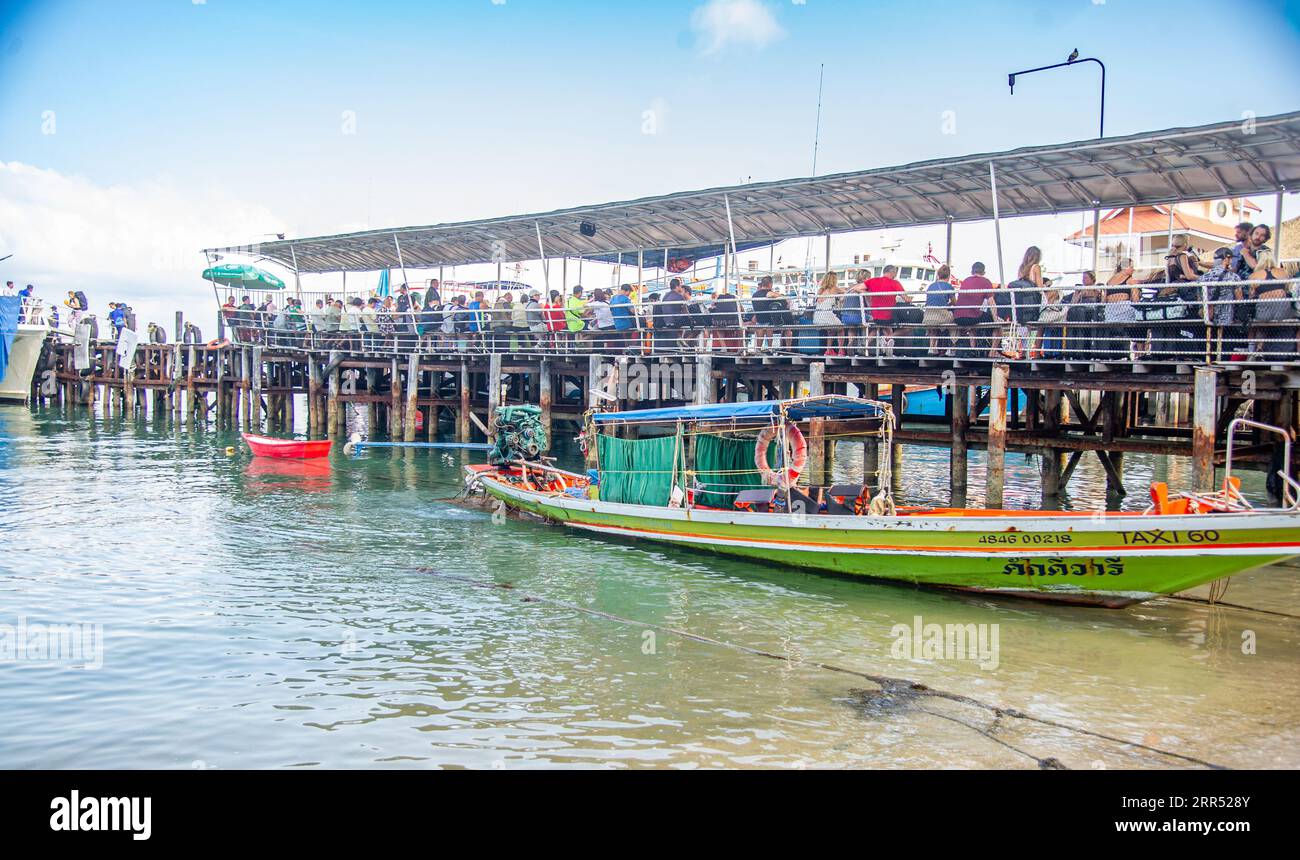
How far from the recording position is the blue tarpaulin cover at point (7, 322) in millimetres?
42844

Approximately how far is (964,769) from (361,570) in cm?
928

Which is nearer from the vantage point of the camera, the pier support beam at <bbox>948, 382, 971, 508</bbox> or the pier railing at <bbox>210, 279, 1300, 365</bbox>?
the pier railing at <bbox>210, 279, 1300, 365</bbox>

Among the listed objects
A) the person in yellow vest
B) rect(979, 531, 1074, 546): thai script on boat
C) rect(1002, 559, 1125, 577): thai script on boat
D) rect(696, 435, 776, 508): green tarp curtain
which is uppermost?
the person in yellow vest

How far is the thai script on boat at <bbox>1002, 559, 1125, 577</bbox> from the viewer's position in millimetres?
10961

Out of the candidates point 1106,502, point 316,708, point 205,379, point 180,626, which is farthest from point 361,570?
point 205,379

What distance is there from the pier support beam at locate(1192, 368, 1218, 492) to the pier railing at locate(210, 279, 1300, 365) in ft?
1.46

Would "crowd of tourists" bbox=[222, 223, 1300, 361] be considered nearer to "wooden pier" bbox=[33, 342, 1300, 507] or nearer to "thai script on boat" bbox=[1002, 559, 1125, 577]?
"wooden pier" bbox=[33, 342, 1300, 507]

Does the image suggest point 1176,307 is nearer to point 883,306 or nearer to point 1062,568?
point 1062,568

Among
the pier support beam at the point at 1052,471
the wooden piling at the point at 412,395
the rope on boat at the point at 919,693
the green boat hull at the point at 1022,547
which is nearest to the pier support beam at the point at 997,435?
the green boat hull at the point at 1022,547

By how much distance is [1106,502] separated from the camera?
66.3 ft

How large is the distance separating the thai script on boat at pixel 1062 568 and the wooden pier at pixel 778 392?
118 inches

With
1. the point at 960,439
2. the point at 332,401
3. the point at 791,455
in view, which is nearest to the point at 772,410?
the point at 791,455

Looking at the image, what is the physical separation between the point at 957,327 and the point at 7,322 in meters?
43.8

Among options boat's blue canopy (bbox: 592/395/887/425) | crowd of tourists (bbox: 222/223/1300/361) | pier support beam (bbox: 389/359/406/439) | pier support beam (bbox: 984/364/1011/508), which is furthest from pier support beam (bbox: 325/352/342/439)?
pier support beam (bbox: 984/364/1011/508)
